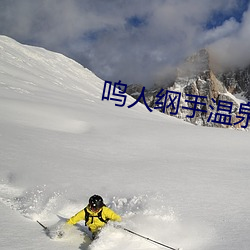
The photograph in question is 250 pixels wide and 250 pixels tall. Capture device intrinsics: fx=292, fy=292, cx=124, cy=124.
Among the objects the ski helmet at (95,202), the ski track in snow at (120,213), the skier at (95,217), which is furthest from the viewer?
the skier at (95,217)

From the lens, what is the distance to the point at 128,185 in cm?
752

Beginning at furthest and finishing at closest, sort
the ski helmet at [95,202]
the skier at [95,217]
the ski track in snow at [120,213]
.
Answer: the skier at [95,217] < the ski helmet at [95,202] < the ski track in snow at [120,213]

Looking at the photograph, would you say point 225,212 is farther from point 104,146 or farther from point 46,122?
point 46,122

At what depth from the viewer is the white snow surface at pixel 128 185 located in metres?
5.20

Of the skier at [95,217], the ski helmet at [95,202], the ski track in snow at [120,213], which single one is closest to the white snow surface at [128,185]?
the ski track in snow at [120,213]

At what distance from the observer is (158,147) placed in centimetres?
1203

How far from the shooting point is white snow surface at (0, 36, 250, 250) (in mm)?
5195

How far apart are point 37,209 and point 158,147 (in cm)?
662

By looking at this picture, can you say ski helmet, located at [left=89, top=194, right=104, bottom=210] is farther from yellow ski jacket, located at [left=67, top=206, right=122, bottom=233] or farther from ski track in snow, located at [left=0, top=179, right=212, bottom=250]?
ski track in snow, located at [left=0, top=179, right=212, bottom=250]

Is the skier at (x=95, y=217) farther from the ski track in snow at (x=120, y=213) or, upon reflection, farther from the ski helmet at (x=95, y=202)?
the ski track in snow at (x=120, y=213)

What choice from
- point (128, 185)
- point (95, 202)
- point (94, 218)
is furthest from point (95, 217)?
point (128, 185)

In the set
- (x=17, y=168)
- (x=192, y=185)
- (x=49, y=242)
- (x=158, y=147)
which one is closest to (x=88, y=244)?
(x=49, y=242)

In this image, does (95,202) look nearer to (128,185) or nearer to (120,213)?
(120,213)

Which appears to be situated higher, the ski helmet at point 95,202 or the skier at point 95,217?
the ski helmet at point 95,202
